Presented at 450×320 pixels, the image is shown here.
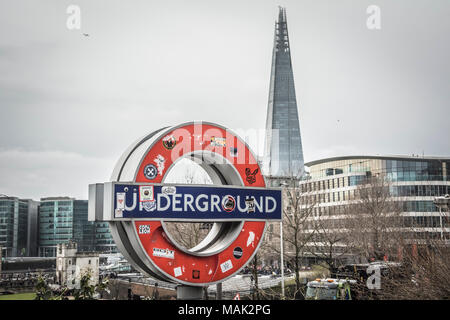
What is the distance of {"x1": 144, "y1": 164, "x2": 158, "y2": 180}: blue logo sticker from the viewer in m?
12.9

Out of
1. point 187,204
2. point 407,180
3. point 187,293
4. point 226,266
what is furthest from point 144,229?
point 407,180

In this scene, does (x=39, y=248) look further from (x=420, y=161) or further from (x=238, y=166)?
(x=238, y=166)

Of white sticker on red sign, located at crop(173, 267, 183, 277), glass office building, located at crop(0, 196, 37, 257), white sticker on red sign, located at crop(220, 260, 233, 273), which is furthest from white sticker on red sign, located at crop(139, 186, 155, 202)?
glass office building, located at crop(0, 196, 37, 257)

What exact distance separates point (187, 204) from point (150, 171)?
1.23 metres

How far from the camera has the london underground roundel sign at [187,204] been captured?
12617 mm

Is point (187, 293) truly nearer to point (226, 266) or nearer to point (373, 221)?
point (226, 266)

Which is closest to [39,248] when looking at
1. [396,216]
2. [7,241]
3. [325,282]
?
[7,241]

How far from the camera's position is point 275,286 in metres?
49.3

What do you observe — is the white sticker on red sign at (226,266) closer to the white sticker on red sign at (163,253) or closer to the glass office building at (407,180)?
the white sticker on red sign at (163,253)

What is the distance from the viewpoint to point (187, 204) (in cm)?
1316

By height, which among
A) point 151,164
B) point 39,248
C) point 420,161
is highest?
point 420,161

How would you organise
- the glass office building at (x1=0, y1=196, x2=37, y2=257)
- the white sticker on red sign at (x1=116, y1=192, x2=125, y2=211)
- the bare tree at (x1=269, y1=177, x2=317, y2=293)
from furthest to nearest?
the glass office building at (x1=0, y1=196, x2=37, y2=257) < the bare tree at (x1=269, y1=177, x2=317, y2=293) < the white sticker on red sign at (x1=116, y1=192, x2=125, y2=211)

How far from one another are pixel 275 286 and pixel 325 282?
23.8 metres

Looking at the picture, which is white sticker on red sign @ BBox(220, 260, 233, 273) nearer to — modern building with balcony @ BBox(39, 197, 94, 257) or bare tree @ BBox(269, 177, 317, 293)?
bare tree @ BBox(269, 177, 317, 293)
